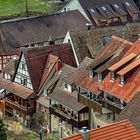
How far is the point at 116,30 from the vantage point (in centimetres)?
7988

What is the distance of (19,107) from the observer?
241ft

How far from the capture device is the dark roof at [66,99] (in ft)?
213

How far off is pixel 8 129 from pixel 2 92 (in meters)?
5.73

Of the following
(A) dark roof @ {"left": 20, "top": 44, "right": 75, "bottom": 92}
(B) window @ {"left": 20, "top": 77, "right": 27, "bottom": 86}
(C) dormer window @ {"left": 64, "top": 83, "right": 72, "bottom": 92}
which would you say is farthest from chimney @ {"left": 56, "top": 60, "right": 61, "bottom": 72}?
(B) window @ {"left": 20, "top": 77, "right": 27, "bottom": 86}

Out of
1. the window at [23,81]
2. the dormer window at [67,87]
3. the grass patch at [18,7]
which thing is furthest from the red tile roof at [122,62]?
the grass patch at [18,7]

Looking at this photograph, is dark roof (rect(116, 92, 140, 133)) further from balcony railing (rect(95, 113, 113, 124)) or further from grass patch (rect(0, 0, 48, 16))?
grass patch (rect(0, 0, 48, 16))

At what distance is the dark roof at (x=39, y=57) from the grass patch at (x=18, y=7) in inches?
2034

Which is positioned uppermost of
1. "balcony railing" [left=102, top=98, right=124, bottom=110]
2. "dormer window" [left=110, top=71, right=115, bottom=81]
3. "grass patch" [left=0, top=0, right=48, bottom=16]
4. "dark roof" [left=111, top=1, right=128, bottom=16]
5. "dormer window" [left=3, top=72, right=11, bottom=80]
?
"grass patch" [left=0, top=0, right=48, bottom=16]

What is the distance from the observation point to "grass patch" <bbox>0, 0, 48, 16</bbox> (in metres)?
127

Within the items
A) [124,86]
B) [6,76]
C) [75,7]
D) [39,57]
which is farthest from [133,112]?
[75,7]

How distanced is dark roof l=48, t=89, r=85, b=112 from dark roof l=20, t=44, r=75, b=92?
185 inches

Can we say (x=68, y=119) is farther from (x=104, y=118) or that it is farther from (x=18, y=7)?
(x=18, y=7)

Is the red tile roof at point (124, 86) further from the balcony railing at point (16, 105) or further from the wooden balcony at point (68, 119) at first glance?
the balcony railing at point (16, 105)

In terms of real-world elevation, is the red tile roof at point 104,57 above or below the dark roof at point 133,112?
above
